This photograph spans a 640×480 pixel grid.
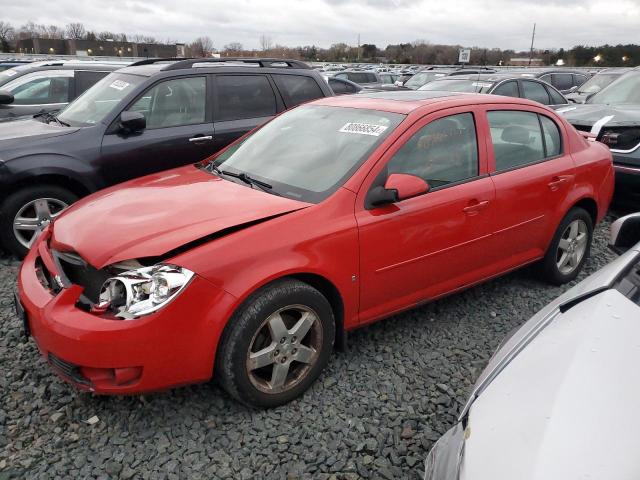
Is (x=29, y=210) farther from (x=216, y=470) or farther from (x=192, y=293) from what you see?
(x=216, y=470)

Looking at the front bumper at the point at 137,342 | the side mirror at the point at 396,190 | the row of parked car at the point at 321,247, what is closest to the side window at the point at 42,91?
the row of parked car at the point at 321,247

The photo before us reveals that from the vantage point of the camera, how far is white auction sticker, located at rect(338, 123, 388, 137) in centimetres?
306

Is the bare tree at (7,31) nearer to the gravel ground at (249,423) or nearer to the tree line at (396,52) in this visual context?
the tree line at (396,52)

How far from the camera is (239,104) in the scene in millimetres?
5430

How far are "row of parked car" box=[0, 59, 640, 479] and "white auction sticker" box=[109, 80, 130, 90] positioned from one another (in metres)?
0.68

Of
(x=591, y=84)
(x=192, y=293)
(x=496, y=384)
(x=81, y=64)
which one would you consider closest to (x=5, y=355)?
(x=192, y=293)

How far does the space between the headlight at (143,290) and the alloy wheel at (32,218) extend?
2477 millimetres

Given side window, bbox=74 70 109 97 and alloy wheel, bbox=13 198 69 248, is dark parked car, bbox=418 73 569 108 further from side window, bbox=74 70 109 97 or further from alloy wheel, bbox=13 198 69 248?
alloy wheel, bbox=13 198 69 248

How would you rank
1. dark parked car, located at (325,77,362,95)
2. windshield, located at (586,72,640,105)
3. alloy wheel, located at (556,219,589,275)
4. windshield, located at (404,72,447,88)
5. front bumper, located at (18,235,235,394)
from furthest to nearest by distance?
windshield, located at (404,72,447,88)
dark parked car, located at (325,77,362,95)
windshield, located at (586,72,640,105)
alloy wheel, located at (556,219,589,275)
front bumper, located at (18,235,235,394)

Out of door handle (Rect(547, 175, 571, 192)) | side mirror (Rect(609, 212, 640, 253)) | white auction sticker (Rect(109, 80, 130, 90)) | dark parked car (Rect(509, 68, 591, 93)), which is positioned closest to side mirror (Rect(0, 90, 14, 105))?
white auction sticker (Rect(109, 80, 130, 90))

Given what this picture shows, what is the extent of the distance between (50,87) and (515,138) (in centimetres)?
693

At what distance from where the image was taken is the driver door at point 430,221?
2.86 m

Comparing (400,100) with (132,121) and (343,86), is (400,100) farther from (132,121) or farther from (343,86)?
(343,86)

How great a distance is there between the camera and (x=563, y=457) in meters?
1.24
